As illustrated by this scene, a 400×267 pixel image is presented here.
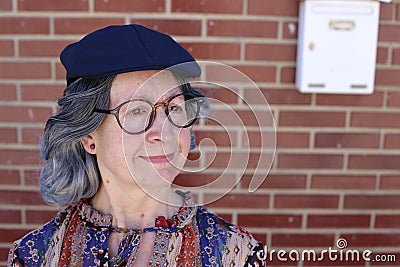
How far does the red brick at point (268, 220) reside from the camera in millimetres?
2203

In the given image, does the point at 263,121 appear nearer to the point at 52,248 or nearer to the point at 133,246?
the point at 133,246

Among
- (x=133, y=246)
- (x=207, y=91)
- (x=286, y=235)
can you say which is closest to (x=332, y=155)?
(x=286, y=235)

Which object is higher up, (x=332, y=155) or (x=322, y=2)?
(x=322, y=2)

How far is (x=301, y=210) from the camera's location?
221 cm

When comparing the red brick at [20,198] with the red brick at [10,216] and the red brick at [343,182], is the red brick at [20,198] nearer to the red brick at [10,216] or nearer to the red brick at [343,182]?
the red brick at [10,216]

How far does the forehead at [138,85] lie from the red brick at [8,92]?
38.1 inches

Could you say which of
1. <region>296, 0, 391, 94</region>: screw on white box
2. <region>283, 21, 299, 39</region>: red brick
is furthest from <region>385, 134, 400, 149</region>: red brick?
<region>283, 21, 299, 39</region>: red brick

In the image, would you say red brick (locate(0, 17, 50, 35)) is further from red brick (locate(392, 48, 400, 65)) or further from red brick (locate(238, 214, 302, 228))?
red brick (locate(392, 48, 400, 65))

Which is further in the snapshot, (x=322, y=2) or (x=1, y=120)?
(x=1, y=120)

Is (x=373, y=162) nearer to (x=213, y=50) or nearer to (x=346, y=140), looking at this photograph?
(x=346, y=140)

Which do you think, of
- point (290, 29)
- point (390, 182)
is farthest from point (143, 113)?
point (390, 182)

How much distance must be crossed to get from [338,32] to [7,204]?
5.05ft

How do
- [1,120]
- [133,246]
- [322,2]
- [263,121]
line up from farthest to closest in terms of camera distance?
[1,120] → [322,2] → [263,121] → [133,246]

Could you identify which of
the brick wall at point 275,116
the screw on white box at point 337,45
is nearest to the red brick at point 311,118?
the brick wall at point 275,116
